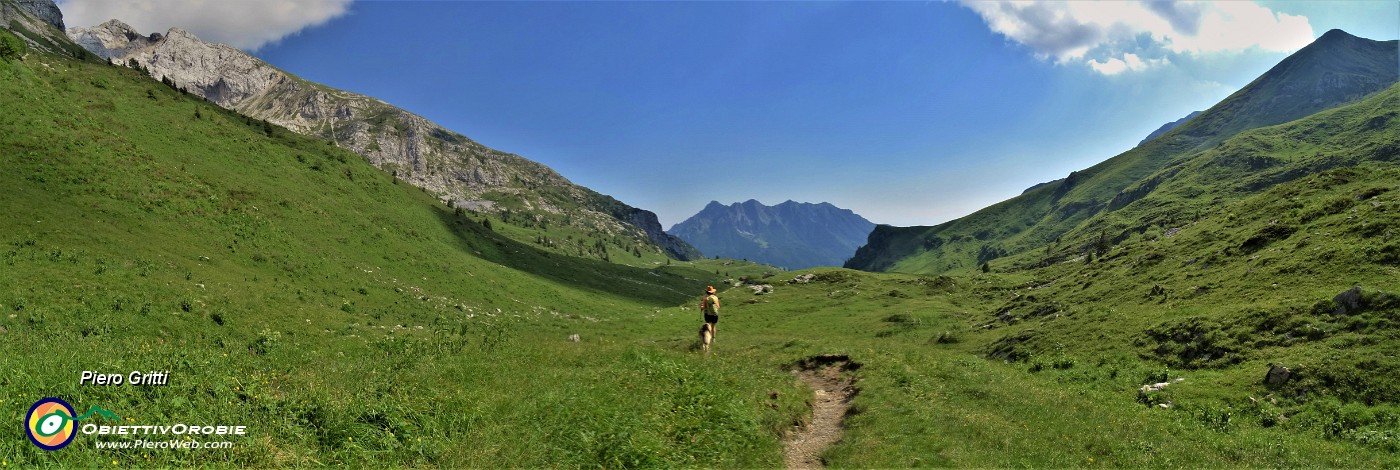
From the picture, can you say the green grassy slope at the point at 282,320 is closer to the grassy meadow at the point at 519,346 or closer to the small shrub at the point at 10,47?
the grassy meadow at the point at 519,346

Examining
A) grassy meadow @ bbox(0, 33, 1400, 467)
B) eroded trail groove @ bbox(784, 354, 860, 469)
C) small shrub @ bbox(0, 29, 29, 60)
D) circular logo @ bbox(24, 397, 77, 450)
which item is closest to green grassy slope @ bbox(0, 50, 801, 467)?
grassy meadow @ bbox(0, 33, 1400, 467)

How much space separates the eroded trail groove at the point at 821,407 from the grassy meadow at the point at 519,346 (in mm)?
625

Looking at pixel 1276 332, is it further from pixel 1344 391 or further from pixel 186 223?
pixel 186 223

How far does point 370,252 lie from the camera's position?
188ft

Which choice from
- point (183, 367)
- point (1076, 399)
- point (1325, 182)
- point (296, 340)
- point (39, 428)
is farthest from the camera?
point (1325, 182)

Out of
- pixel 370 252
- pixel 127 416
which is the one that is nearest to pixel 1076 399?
pixel 127 416

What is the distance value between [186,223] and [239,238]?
345 cm

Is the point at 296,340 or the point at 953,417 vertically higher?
the point at 296,340

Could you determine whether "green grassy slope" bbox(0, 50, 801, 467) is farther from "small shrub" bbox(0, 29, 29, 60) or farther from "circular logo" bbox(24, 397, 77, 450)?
"small shrub" bbox(0, 29, 29, 60)

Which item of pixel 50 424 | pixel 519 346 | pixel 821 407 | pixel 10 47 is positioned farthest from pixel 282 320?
pixel 10 47

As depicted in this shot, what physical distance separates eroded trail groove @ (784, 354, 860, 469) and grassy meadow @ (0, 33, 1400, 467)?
0.62 metres

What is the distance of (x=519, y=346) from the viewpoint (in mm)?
23031

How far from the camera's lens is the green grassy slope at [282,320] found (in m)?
9.96

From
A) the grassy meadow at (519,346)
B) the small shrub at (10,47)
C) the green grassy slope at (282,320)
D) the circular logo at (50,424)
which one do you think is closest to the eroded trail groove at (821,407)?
the grassy meadow at (519,346)
